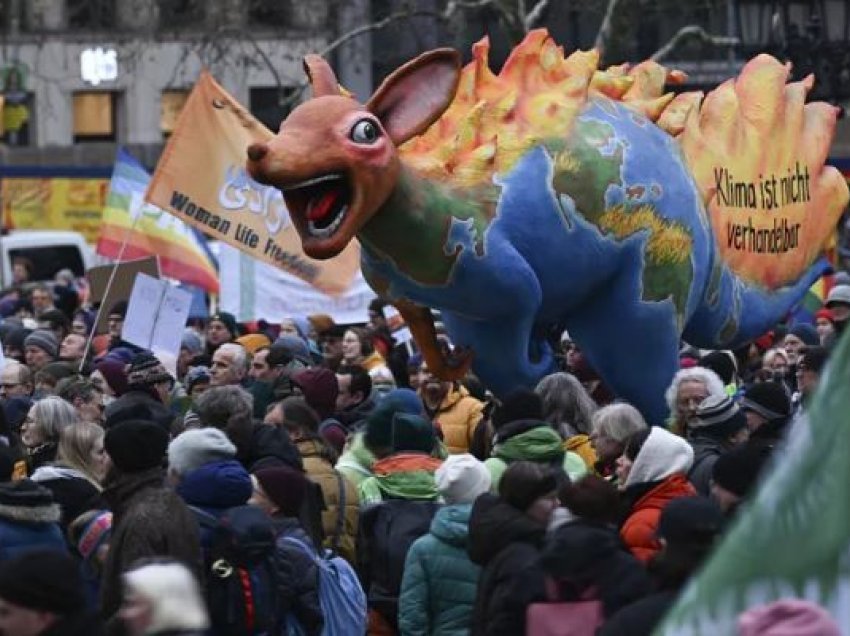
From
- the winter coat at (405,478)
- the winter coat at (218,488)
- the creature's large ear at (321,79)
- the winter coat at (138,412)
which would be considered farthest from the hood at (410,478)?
the creature's large ear at (321,79)

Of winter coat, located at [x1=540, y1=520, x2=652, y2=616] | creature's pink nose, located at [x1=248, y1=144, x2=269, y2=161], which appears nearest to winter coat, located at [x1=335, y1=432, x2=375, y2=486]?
creature's pink nose, located at [x1=248, y1=144, x2=269, y2=161]

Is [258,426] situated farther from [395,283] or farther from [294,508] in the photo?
[395,283]

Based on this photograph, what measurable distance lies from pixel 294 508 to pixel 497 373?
3.72m

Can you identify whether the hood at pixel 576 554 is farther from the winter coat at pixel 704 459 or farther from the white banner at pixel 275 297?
the white banner at pixel 275 297

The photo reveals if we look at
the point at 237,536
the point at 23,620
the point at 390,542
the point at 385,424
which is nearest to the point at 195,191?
the point at 385,424

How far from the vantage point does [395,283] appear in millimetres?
12273

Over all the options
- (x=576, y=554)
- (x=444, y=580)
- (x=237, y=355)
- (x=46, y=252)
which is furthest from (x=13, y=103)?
(x=576, y=554)

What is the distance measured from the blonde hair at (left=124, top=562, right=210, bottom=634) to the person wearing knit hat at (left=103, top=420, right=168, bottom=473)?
2.47m

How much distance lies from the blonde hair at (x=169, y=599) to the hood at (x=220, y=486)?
7.96 ft

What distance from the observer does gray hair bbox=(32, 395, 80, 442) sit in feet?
34.4

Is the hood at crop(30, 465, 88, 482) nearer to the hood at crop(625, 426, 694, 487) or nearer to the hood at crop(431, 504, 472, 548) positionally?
the hood at crop(431, 504, 472, 548)

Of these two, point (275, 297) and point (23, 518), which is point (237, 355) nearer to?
point (23, 518)

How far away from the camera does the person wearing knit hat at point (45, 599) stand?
6.34 m

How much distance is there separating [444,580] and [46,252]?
2150 cm
